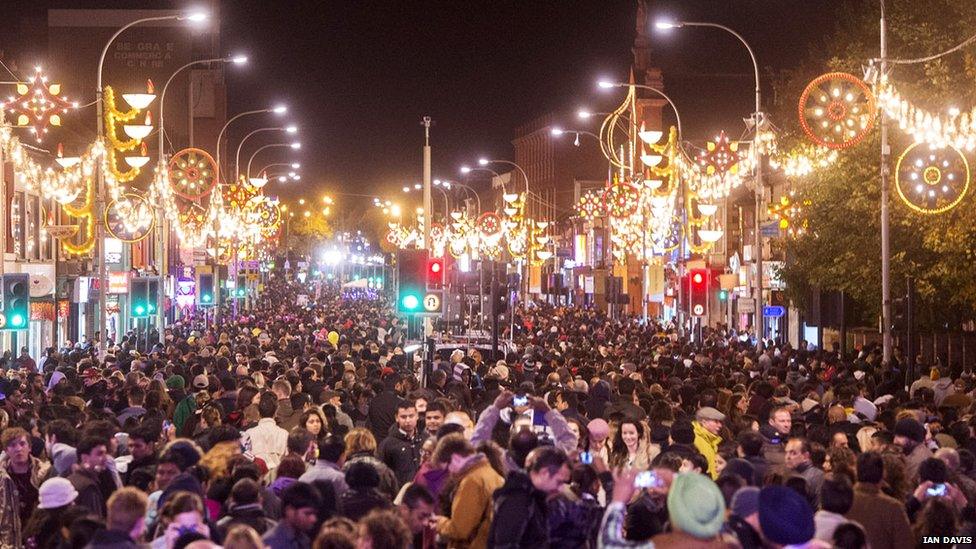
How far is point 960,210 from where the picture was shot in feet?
97.1

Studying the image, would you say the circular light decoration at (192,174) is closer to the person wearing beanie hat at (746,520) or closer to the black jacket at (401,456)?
the black jacket at (401,456)

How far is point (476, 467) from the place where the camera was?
10.4 meters

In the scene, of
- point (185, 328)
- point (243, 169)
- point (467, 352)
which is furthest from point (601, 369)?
point (243, 169)

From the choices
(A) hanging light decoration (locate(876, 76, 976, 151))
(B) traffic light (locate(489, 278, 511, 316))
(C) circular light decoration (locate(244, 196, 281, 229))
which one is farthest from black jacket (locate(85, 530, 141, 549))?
(C) circular light decoration (locate(244, 196, 281, 229))

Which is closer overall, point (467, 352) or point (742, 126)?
point (467, 352)

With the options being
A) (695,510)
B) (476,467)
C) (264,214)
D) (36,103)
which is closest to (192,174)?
(36,103)

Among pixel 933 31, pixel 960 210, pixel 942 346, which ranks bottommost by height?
pixel 942 346

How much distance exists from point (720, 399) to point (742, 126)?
201 feet

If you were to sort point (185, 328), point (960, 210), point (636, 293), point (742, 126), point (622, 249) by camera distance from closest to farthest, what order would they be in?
point (960, 210), point (185, 328), point (622, 249), point (742, 126), point (636, 293)

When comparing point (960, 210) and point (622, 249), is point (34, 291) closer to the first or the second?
point (960, 210)

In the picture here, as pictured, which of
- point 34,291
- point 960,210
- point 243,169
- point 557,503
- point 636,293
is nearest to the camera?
point 557,503

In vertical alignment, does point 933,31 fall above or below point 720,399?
above

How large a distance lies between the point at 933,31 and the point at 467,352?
10763mm

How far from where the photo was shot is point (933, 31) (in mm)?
31828
